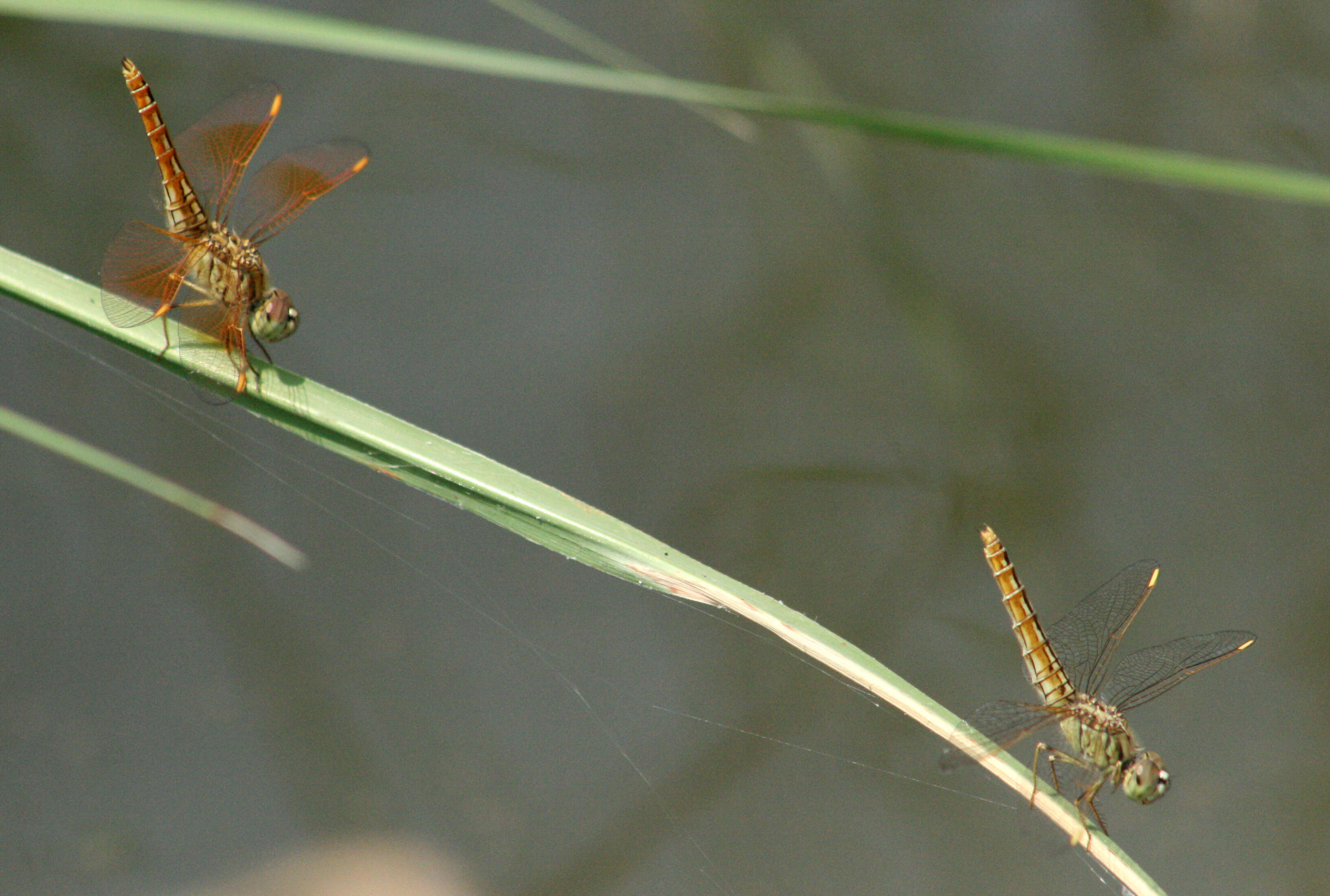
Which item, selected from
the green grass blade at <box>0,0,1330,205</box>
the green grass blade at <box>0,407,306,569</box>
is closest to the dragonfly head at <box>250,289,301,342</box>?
the green grass blade at <box>0,407,306,569</box>

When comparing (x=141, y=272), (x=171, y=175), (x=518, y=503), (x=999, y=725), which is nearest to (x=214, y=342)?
(x=141, y=272)

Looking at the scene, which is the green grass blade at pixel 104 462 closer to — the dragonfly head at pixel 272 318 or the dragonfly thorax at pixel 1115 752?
the dragonfly head at pixel 272 318

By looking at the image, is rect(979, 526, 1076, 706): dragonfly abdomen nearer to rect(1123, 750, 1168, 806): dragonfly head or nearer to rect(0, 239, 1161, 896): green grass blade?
rect(1123, 750, 1168, 806): dragonfly head

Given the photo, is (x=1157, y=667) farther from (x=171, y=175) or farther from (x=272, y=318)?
(x=171, y=175)

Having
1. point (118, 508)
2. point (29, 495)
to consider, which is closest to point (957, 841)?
point (118, 508)

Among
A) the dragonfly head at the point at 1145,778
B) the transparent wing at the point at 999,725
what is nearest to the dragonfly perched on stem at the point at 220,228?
the transparent wing at the point at 999,725

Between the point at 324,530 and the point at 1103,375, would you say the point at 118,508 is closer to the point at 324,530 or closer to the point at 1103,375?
the point at 324,530
